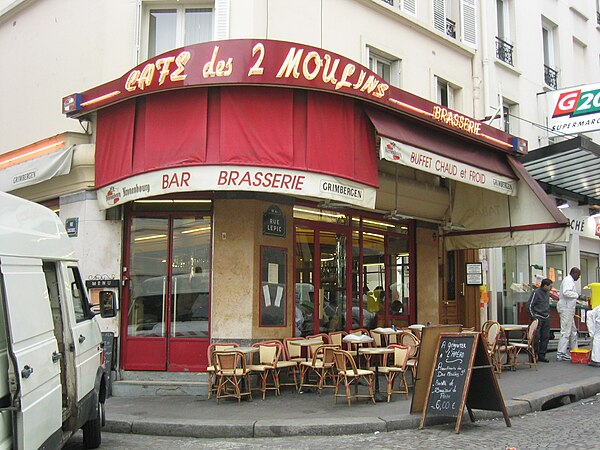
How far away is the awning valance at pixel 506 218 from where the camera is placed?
40.5 feet

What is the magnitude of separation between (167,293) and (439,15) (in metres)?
8.97

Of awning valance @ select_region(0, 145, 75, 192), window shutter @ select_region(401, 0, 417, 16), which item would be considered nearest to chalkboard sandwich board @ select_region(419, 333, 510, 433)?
awning valance @ select_region(0, 145, 75, 192)

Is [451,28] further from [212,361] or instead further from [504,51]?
[212,361]

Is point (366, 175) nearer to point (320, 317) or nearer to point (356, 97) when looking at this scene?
point (356, 97)

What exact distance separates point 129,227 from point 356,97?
4.21 meters

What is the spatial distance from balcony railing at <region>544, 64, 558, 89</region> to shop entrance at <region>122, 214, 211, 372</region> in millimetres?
13039

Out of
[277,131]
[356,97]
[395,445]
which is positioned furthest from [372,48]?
[395,445]

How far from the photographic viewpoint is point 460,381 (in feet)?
24.0

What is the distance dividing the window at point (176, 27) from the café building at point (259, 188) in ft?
5.58

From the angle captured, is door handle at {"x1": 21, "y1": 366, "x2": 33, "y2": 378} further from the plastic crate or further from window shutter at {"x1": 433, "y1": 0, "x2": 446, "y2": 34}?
window shutter at {"x1": 433, "y1": 0, "x2": 446, "y2": 34}

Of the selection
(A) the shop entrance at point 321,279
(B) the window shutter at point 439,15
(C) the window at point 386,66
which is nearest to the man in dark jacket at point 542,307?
(A) the shop entrance at point 321,279

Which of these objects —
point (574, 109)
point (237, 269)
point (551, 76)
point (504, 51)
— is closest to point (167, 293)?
point (237, 269)

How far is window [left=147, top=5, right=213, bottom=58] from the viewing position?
11.1m

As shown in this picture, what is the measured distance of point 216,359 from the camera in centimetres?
916
